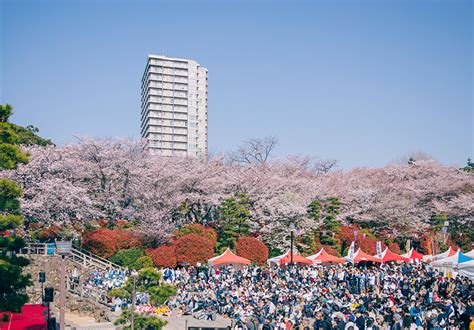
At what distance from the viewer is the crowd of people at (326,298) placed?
65.8 feet

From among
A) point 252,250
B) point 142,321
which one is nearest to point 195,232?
point 252,250

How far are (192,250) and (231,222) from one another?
5958mm

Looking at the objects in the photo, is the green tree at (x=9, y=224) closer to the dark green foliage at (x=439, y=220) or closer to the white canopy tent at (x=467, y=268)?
the white canopy tent at (x=467, y=268)

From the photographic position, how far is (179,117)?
321 ft

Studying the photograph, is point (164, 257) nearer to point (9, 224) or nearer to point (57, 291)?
point (57, 291)

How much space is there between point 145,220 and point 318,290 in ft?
52.7

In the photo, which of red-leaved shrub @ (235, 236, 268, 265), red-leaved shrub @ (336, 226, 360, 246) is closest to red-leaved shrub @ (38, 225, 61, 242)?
red-leaved shrub @ (235, 236, 268, 265)

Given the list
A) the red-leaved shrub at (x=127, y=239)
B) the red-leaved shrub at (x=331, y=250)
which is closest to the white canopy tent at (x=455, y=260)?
the red-leaved shrub at (x=331, y=250)

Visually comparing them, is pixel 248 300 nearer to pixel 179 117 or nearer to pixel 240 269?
pixel 240 269

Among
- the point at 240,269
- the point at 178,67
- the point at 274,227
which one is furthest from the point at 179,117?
the point at 240,269

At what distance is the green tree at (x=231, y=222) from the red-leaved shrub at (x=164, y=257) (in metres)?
4.98

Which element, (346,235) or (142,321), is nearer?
(142,321)

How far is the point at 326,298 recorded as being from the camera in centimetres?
2553

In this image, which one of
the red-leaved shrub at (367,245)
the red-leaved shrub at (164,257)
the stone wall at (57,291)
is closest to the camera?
the stone wall at (57,291)
